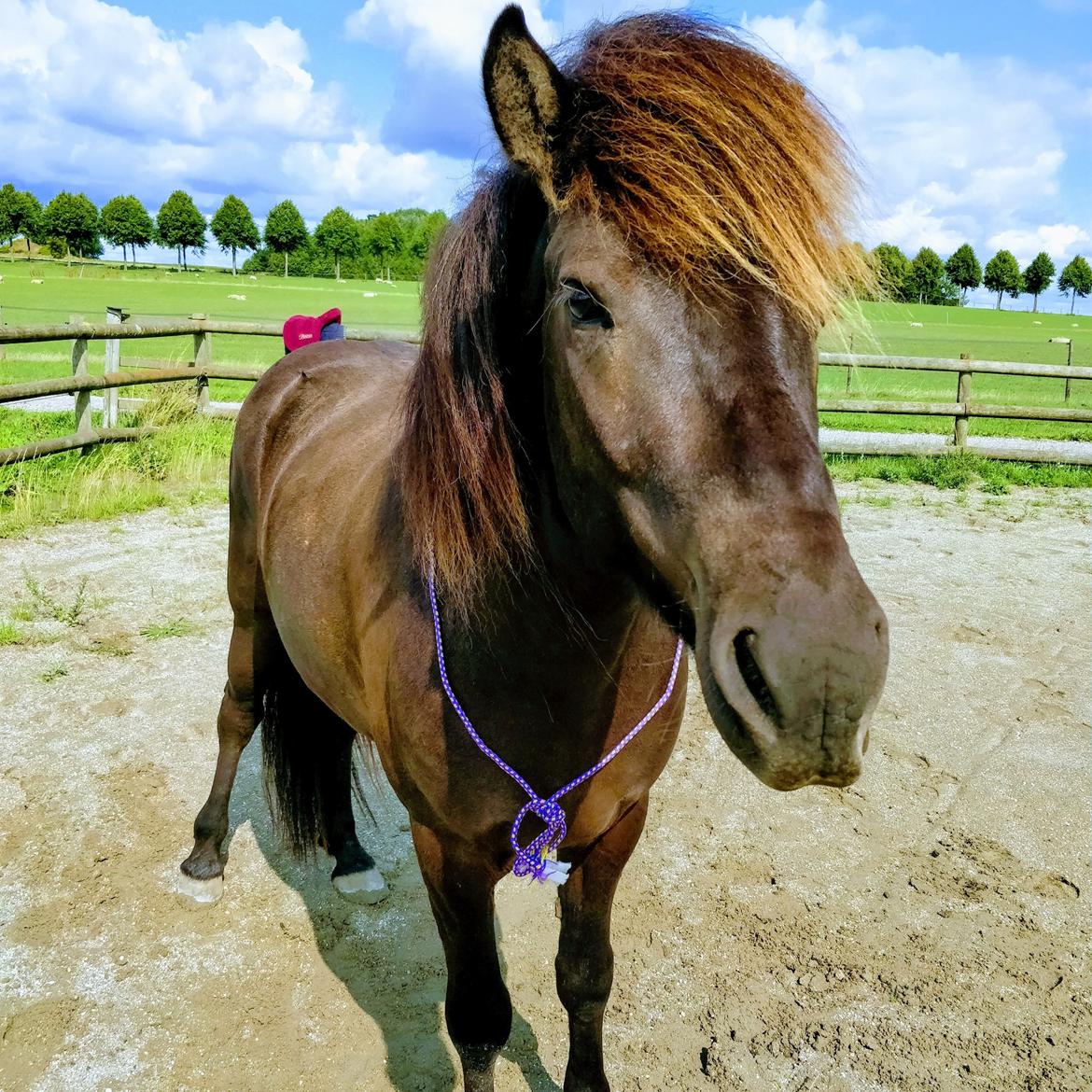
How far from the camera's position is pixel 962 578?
6359 mm

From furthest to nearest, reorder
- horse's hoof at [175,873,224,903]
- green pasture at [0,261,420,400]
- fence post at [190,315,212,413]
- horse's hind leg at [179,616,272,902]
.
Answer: green pasture at [0,261,420,400] < fence post at [190,315,212,413] < horse's hind leg at [179,616,272,902] < horse's hoof at [175,873,224,903]

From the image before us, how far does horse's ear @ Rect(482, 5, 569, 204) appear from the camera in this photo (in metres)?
1.35

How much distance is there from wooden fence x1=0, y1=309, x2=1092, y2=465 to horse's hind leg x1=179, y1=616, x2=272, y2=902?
17.7 ft

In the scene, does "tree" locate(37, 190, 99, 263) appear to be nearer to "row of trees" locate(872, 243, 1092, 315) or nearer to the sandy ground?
"row of trees" locate(872, 243, 1092, 315)

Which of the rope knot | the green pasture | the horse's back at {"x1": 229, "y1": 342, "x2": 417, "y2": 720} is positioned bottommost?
the rope knot

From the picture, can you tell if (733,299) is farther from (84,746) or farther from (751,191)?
(84,746)

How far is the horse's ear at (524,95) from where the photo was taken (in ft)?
4.43

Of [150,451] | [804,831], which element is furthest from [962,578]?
[150,451]

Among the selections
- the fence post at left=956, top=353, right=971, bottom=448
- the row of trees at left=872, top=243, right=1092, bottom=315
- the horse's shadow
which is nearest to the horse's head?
the horse's shadow

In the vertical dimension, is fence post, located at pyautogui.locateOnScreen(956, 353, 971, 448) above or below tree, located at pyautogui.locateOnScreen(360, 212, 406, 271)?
below

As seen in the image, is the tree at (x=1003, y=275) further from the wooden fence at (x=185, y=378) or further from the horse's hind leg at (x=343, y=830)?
the horse's hind leg at (x=343, y=830)

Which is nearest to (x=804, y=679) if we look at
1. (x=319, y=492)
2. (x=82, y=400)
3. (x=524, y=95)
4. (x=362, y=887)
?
(x=524, y=95)

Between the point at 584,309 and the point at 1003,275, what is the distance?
108 metres

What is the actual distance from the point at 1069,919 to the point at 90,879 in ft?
11.5
